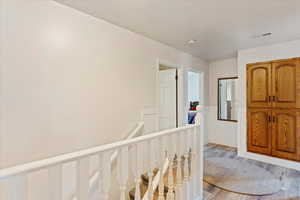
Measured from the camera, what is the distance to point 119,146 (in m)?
1.16

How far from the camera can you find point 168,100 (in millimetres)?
3771

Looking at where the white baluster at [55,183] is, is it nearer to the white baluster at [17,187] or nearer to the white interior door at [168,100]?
the white baluster at [17,187]

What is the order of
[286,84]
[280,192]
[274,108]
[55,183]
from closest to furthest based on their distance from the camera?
1. [55,183]
2. [280,192]
3. [286,84]
4. [274,108]

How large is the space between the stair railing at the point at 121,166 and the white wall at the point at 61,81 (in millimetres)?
701

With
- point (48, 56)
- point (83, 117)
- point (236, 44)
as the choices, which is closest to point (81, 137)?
point (83, 117)

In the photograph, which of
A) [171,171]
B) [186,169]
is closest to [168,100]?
[186,169]

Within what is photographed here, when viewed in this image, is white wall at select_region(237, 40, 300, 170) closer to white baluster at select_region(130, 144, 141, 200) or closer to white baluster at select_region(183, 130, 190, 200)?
white baluster at select_region(183, 130, 190, 200)

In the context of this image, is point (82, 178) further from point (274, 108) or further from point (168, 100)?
point (274, 108)

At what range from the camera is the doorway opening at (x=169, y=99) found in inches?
145

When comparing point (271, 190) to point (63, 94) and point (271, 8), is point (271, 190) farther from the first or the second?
point (63, 94)

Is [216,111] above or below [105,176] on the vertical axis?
above

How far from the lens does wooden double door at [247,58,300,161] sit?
9.95 ft

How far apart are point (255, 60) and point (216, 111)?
63.8 inches

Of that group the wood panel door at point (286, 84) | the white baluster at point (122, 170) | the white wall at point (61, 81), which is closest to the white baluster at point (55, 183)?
the white baluster at point (122, 170)
